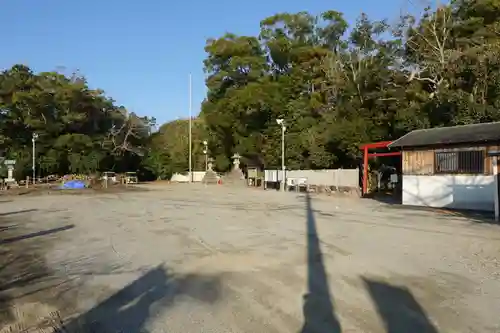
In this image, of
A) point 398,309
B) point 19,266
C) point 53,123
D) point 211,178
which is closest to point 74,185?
point 53,123

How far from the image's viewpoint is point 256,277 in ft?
25.4

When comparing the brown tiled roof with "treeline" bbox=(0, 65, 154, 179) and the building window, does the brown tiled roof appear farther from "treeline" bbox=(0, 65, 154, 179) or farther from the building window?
"treeline" bbox=(0, 65, 154, 179)

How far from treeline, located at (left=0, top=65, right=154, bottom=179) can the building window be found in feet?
142

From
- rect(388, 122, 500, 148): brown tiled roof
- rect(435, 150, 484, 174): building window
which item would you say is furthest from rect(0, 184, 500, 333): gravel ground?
rect(388, 122, 500, 148): brown tiled roof

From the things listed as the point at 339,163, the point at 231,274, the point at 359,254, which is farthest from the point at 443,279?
the point at 339,163

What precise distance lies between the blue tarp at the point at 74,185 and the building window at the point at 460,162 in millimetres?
34982

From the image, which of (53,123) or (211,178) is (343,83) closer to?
(211,178)

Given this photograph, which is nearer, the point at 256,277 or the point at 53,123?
the point at 256,277

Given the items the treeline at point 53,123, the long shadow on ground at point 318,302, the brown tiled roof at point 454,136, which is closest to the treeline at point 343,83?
the brown tiled roof at point 454,136

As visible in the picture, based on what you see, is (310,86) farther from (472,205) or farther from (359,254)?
(359,254)

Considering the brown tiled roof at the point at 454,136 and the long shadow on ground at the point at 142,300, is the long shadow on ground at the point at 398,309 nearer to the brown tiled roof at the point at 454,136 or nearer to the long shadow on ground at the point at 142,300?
the long shadow on ground at the point at 142,300

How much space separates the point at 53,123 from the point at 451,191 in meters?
47.7

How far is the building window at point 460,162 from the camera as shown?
20.5 meters

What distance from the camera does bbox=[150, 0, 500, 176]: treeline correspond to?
31062mm
